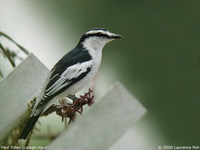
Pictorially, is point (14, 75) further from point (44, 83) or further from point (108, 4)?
point (108, 4)

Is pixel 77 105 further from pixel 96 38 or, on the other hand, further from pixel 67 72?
pixel 96 38

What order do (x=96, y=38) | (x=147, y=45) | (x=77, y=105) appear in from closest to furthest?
(x=77, y=105) < (x=96, y=38) < (x=147, y=45)

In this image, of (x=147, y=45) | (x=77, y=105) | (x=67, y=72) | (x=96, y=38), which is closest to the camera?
(x=77, y=105)

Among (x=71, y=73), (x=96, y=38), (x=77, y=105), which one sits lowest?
(x=77, y=105)

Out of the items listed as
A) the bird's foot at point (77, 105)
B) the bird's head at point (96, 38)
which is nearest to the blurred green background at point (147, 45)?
the bird's head at point (96, 38)

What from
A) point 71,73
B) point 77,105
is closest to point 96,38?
point 71,73

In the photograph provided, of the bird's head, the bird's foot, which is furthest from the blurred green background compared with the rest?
the bird's foot

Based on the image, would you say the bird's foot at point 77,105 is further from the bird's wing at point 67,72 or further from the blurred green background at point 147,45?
the blurred green background at point 147,45

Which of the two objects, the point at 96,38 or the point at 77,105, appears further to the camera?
the point at 96,38

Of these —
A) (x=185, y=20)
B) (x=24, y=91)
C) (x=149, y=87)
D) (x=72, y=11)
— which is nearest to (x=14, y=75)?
(x=24, y=91)
